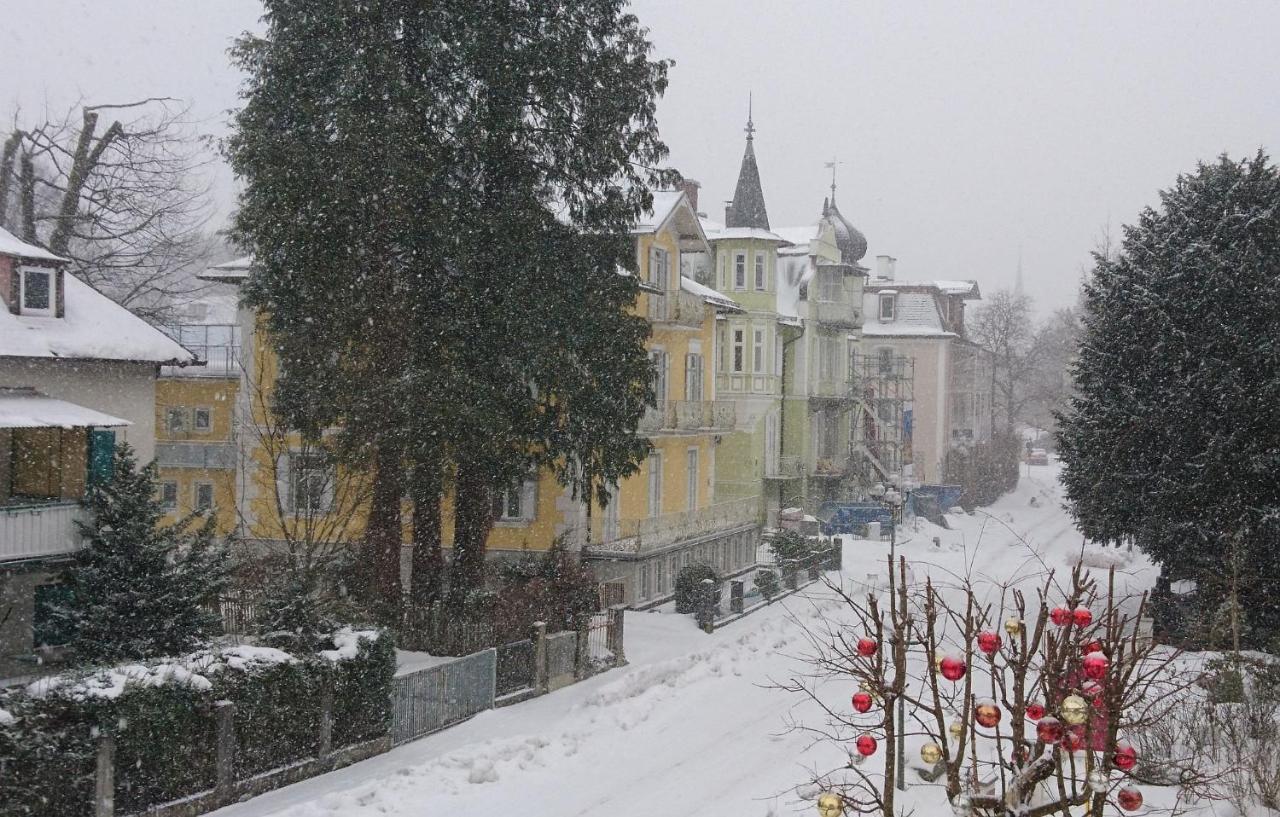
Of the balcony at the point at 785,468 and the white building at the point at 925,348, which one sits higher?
the white building at the point at 925,348

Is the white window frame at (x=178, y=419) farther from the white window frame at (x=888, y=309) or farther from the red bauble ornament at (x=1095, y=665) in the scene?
the white window frame at (x=888, y=309)

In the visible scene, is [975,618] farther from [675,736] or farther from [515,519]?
[515,519]

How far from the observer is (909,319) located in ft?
182

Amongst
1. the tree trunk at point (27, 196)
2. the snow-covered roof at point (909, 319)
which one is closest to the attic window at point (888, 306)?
the snow-covered roof at point (909, 319)

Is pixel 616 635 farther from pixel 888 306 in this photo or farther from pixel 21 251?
pixel 888 306

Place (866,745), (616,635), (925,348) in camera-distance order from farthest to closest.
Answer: (925,348), (616,635), (866,745)

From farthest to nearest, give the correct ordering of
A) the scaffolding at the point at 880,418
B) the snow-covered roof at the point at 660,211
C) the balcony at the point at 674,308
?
the scaffolding at the point at 880,418, the balcony at the point at 674,308, the snow-covered roof at the point at 660,211

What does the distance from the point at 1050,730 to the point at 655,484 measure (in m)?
25.2

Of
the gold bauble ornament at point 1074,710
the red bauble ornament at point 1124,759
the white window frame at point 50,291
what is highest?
the white window frame at point 50,291

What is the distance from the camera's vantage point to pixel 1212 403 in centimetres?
2245

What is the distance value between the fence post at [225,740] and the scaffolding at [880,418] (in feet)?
117

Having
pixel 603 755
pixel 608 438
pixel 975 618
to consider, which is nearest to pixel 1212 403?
pixel 608 438

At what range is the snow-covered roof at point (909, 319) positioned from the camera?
54.5 m

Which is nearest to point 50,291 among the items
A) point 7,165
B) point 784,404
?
point 7,165
